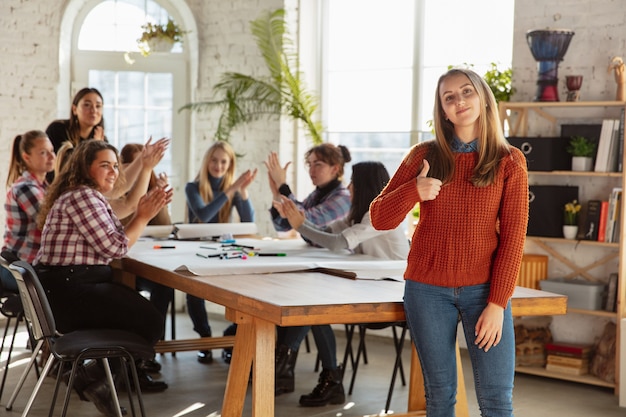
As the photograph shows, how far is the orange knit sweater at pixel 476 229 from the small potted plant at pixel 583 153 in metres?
2.64

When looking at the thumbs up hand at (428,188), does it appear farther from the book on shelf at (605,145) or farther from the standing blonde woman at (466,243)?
the book on shelf at (605,145)

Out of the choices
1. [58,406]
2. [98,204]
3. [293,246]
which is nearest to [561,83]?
[293,246]

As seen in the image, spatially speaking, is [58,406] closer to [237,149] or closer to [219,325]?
[219,325]

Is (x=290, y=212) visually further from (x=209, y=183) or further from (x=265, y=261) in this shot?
(x=209, y=183)

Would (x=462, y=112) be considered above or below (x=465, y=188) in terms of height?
above

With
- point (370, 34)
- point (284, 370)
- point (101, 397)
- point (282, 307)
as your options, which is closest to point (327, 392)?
point (284, 370)

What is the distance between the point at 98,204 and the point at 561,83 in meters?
3.03

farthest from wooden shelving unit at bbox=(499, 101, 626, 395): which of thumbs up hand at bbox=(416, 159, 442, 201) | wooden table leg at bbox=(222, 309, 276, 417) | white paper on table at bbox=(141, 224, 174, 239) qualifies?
thumbs up hand at bbox=(416, 159, 442, 201)

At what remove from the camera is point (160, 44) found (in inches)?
305

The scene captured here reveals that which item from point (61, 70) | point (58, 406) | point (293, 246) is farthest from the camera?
point (61, 70)

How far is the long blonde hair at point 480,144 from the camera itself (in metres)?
2.93

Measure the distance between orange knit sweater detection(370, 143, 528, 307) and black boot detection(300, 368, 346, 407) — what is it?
80.0 inches

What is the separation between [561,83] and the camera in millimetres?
5727

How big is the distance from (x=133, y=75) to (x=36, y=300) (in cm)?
438
